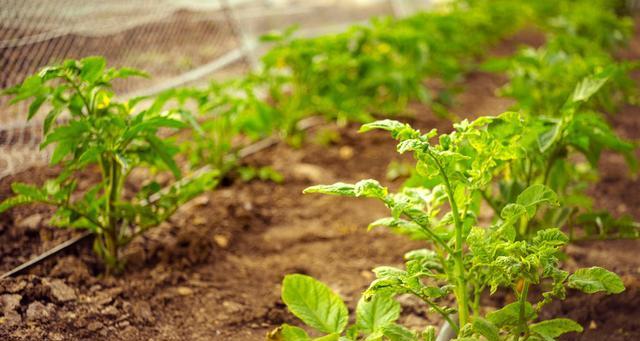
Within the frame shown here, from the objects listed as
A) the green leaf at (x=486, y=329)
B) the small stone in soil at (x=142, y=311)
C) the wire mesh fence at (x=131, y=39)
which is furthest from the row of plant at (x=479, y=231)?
the wire mesh fence at (x=131, y=39)

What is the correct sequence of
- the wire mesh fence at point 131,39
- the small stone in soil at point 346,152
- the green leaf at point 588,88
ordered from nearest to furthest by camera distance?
1. the green leaf at point 588,88
2. the wire mesh fence at point 131,39
3. the small stone in soil at point 346,152

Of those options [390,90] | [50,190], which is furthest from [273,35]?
[50,190]

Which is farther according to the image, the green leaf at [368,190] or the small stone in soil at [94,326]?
the small stone in soil at [94,326]

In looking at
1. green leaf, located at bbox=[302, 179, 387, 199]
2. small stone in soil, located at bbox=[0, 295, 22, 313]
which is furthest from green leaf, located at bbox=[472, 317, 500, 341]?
small stone in soil, located at bbox=[0, 295, 22, 313]

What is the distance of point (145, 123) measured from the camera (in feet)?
6.56

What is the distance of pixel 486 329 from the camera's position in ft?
5.43

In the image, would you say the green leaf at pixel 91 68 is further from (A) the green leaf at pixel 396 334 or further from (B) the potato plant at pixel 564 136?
(B) the potato plant at pixel 564 136

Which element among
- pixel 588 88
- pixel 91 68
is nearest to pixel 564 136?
pixel 588 88

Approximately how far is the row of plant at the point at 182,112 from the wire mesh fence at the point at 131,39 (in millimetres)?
152

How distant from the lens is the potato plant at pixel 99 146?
2021mm

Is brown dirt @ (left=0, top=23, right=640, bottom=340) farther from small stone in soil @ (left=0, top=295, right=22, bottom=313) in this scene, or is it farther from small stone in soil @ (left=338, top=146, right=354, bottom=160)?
small stone in soil @ (left=338, top=146, right=354, bottom=160)

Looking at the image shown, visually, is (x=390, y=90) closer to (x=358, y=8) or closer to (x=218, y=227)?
(x=218, y=227)

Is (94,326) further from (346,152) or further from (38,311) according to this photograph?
(346,152)

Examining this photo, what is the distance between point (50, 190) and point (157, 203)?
1.18 ft
